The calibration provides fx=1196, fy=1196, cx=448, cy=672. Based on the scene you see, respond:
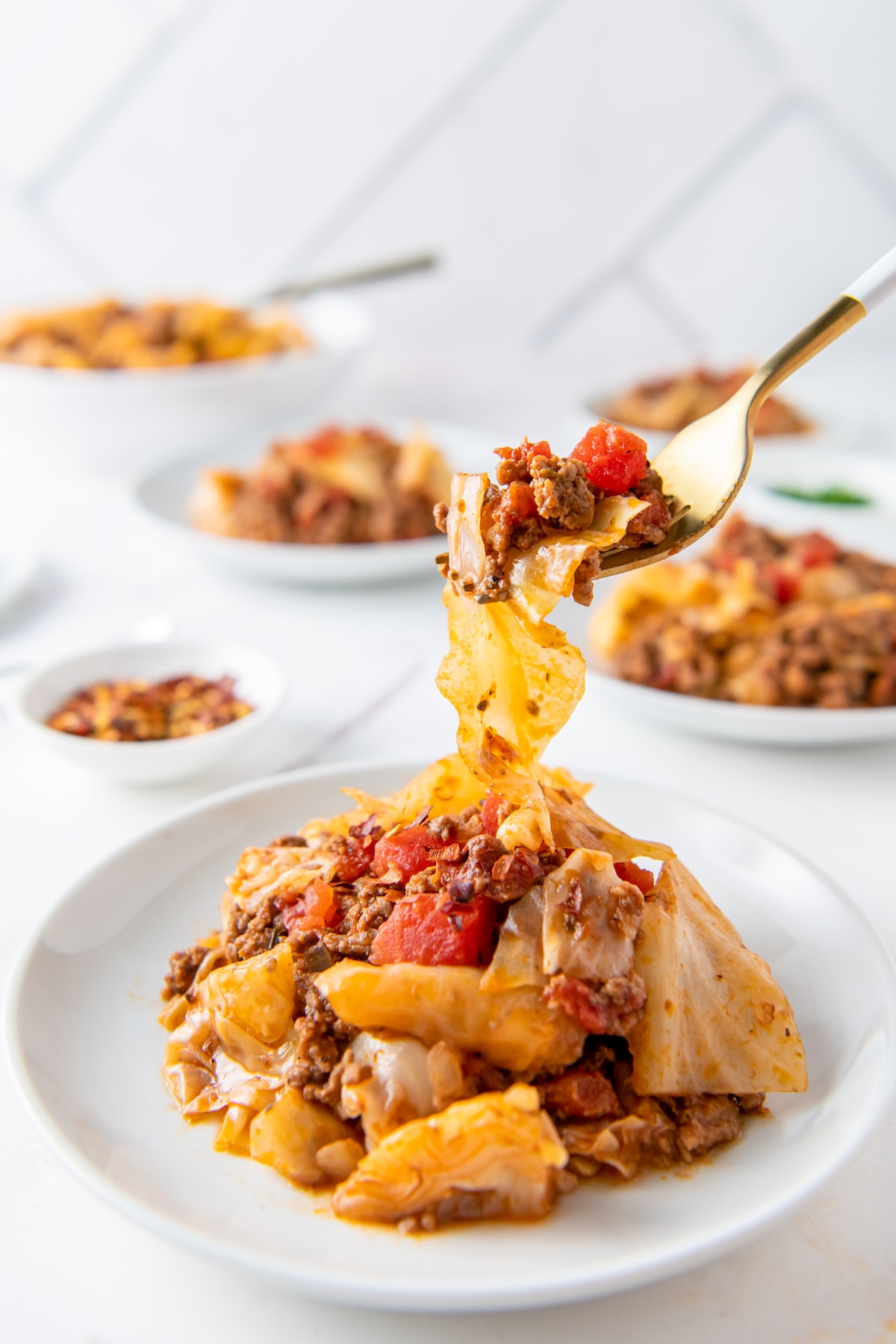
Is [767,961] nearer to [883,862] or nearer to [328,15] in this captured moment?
[883,862]

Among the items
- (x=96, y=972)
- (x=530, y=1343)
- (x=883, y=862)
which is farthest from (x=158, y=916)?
(x=883, y=862)

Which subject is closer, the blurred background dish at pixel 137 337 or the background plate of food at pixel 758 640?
the background plate of food at pixel 758 640

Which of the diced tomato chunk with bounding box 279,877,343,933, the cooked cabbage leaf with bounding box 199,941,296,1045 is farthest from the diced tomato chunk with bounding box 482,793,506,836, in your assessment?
the cooked cabbage leaf with bounding box 199,941,296,1045

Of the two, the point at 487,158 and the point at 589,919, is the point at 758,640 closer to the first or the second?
the point at 589,919

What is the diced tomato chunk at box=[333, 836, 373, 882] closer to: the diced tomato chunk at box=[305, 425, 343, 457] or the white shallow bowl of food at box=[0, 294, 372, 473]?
the diced tomato chunk at box=[305, 425, 343, 457]

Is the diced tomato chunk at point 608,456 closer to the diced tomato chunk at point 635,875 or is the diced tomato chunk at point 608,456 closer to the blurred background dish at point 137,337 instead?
the diced tomato chunk at point 635,875

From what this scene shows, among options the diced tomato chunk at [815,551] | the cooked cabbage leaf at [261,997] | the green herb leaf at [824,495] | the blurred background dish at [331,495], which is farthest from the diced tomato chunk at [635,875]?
the green herb leaf at [824,495]
